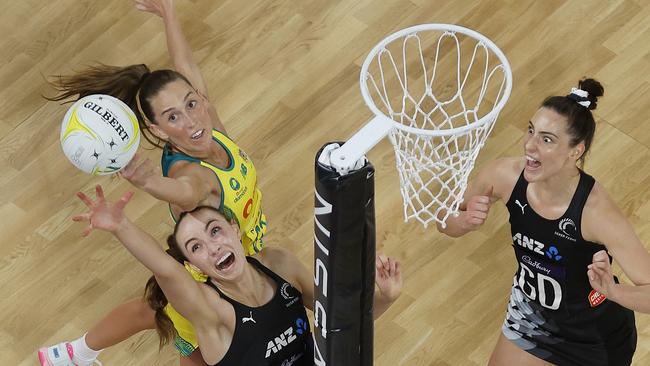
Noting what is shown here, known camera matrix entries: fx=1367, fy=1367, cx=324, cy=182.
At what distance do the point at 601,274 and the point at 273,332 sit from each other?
1.18 meters

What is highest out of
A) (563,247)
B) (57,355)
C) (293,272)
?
(563,247)

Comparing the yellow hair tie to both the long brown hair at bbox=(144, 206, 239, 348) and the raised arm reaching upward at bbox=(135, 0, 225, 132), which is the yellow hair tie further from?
the raised arm reaching upward at bbox=(135, 0, 225, 132)

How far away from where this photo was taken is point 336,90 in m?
6.93

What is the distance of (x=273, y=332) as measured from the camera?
4.88m

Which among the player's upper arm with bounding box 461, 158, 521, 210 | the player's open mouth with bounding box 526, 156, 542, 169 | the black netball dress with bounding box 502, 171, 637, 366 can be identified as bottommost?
the black netball dress with bounding box 502, 171, 637, 366

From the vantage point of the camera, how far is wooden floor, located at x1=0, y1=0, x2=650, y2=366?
611 centimetres

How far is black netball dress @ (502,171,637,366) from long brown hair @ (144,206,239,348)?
1078 millimetres

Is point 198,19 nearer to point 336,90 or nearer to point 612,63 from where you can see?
point 336,90

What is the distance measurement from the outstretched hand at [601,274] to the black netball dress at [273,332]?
104cm

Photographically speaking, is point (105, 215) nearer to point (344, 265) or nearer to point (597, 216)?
point (344, 265)

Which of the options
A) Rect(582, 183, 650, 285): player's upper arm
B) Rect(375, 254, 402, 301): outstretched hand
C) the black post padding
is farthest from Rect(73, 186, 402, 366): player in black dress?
Rect(582, 183, 650, 285): player's upper arm

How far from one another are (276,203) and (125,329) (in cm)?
123

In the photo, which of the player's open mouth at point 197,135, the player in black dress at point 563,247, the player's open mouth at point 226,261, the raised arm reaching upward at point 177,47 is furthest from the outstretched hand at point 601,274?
the raised arm reaching upward at point 177,47

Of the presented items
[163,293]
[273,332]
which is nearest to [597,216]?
[273,332]
